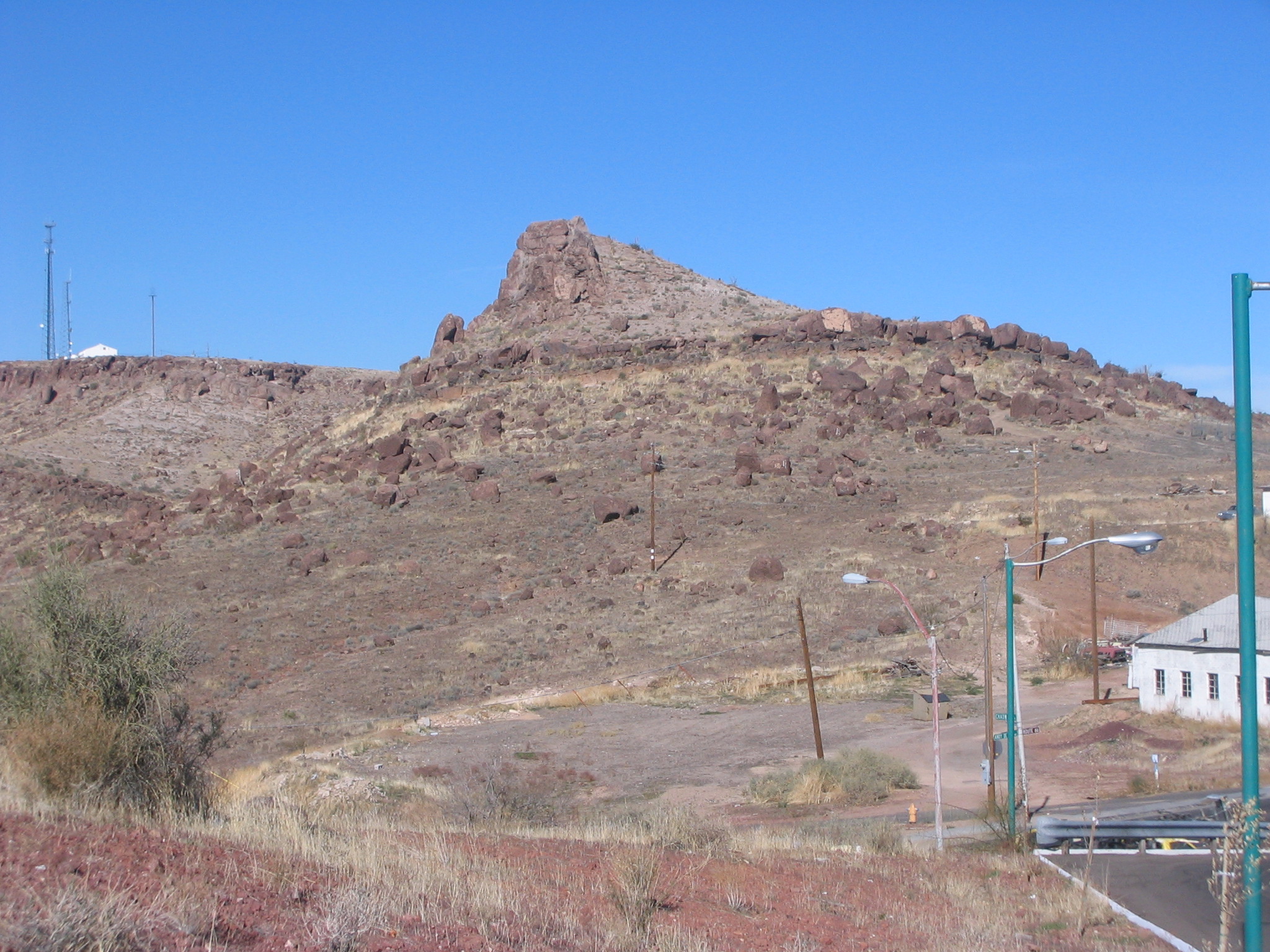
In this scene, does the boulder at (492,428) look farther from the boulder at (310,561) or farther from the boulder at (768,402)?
the boulder at (310,561)

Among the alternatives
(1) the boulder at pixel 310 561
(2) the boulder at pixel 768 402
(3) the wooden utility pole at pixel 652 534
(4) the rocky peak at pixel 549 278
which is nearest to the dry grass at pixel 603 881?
(3) the wooden utility pole at pixel 652 534

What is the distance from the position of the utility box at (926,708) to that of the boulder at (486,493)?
26.7 metres

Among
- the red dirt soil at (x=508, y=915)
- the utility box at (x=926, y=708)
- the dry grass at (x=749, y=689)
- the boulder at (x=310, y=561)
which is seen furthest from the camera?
the boulder at (x=310, y=561)

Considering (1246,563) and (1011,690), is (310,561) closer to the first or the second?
(1011,690)

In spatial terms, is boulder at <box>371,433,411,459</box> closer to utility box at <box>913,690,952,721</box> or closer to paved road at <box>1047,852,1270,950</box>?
utility box at <box>913,690,952,721</box>

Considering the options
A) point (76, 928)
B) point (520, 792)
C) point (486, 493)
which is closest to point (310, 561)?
point (486, 493)

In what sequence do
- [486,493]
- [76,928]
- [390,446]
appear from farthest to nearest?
1. [390,446]
2. [486,493]
3. [76,928]

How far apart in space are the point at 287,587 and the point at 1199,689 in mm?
34937

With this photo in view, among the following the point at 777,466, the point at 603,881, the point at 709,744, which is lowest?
the point at 709,744

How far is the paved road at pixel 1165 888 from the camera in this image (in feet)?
39.1

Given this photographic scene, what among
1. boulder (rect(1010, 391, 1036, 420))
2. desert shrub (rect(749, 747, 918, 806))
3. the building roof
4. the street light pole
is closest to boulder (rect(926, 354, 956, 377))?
boulder (rect(1010, 391, 1036, 420))

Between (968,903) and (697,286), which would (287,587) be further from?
(697,286)

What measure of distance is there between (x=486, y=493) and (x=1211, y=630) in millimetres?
34965

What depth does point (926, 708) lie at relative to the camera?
1275 inches
